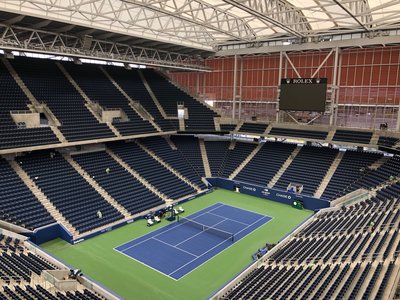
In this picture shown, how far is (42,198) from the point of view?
2373cm

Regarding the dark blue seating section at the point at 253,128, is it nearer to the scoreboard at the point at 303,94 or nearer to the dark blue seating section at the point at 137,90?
the scoreboard at the point at 303,94

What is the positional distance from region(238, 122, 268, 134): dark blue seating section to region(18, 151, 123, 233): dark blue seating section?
18.5m

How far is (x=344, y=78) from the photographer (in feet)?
111

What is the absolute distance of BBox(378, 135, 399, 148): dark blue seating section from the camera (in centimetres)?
2917

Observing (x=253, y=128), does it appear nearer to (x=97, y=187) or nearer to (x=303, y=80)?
(x=303, y=80)

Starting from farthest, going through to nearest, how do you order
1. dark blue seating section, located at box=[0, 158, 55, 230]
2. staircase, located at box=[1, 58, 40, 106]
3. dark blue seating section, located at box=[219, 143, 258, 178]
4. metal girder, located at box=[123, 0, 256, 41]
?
dark blue seating section, located at box=[219, 143, 258, 178] < staircase, located at box=[1, 58, 40, 106] < metal girder, located at box=[123, 0, 256, 41] < dark blue seating section, located at box=[0, 158, 55, 230]

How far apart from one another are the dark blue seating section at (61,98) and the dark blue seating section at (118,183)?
219cm

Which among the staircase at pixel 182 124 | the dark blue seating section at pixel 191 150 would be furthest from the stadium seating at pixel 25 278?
the staircase at pixel 182 124

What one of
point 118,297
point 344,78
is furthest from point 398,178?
point 118,297

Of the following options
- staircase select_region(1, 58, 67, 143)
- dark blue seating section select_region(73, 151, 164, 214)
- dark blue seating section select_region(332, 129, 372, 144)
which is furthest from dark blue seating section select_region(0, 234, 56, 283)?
dark blue seating section select_region(332, 129, 372, 144)

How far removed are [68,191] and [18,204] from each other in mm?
→ 3774

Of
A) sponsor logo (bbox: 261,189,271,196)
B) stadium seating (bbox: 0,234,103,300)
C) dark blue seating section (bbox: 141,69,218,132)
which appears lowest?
sponsor logo (bbox: 261,189,271,196)

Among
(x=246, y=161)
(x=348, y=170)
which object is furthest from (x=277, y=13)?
(x=246, y=161)

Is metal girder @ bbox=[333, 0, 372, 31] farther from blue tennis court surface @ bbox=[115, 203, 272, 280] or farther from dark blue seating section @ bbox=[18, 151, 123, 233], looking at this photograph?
dark blue seating section @ bbox=[18, 151, 123, 233]
